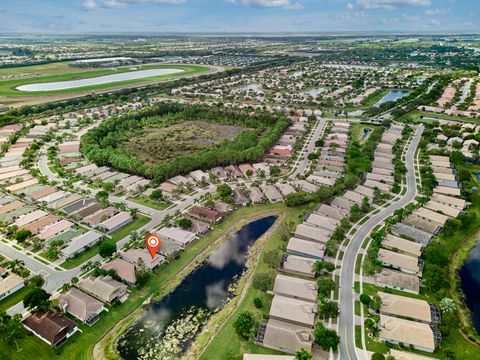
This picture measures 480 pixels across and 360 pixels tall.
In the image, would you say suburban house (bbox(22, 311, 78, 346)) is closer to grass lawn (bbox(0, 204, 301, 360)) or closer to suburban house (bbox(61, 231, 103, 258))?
grass lawn (bbox(0, 204, 301, 360))

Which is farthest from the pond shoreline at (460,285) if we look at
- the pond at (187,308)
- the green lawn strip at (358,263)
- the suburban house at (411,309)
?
the pond at (187,308)

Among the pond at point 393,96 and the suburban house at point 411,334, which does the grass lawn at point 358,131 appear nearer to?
the pond at point 393,96

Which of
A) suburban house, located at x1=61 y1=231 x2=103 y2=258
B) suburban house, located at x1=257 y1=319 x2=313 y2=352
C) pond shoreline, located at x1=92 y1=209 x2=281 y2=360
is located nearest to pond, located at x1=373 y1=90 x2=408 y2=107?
pond shoreline, located at x1=92 y1=209 x2=281 y2=360

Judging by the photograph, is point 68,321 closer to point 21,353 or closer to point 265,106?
point 21,353

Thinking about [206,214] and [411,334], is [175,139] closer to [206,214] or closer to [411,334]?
[206,214]

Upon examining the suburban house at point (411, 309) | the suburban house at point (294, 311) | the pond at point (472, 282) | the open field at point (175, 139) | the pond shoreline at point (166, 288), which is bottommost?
the pond shoreline at point (166, 288)

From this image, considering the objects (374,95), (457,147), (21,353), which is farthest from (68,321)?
(374,95)

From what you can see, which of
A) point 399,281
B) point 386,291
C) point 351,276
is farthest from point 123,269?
point 399,281
